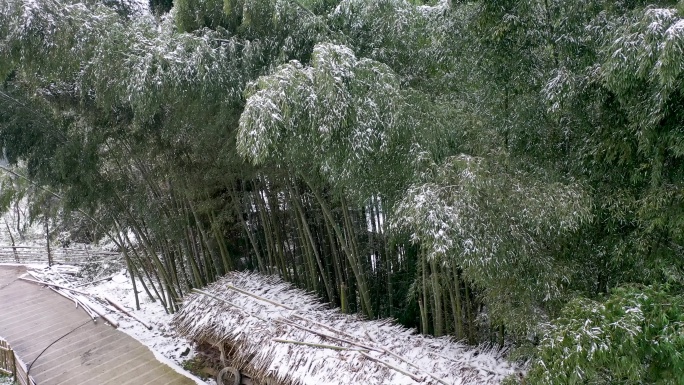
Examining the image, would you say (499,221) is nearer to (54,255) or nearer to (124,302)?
(124,302)

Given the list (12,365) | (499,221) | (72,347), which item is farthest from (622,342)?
(12,365)

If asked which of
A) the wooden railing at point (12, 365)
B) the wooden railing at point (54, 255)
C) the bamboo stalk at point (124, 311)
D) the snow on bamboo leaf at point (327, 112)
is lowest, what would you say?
the wooden railing at point (12, 365)

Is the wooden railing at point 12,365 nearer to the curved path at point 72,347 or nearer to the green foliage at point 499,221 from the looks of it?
the curved path at point 72,347

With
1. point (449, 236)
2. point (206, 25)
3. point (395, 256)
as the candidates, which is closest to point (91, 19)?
Result: point (206, 25)

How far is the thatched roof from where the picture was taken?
304 cm

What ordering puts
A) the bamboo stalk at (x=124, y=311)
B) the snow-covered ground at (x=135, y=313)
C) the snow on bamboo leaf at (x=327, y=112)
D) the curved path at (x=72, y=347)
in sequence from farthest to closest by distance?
the bamboo stalk at (x=124, y=311) → the snow-covered ground at (x=135, y=313) → the curved path at (x=72, y=347) → the snow on bamboo leaf at (x=327, y=112)

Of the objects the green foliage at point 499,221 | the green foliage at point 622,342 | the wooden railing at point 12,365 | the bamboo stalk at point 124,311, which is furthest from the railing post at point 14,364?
the green foliage at point 622,342

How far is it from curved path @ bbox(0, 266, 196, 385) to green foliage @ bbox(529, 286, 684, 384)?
3.89 m

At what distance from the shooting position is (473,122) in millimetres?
2854

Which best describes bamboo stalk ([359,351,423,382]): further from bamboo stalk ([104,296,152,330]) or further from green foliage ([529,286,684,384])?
bamboo stalk ([104,296,152,330])

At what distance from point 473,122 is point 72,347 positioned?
18.3ft

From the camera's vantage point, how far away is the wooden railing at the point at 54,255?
9.16 meters

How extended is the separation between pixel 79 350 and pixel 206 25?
432 cm

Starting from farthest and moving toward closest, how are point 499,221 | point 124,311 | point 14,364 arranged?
point 124,311 → point 14,364 → point 499,221
